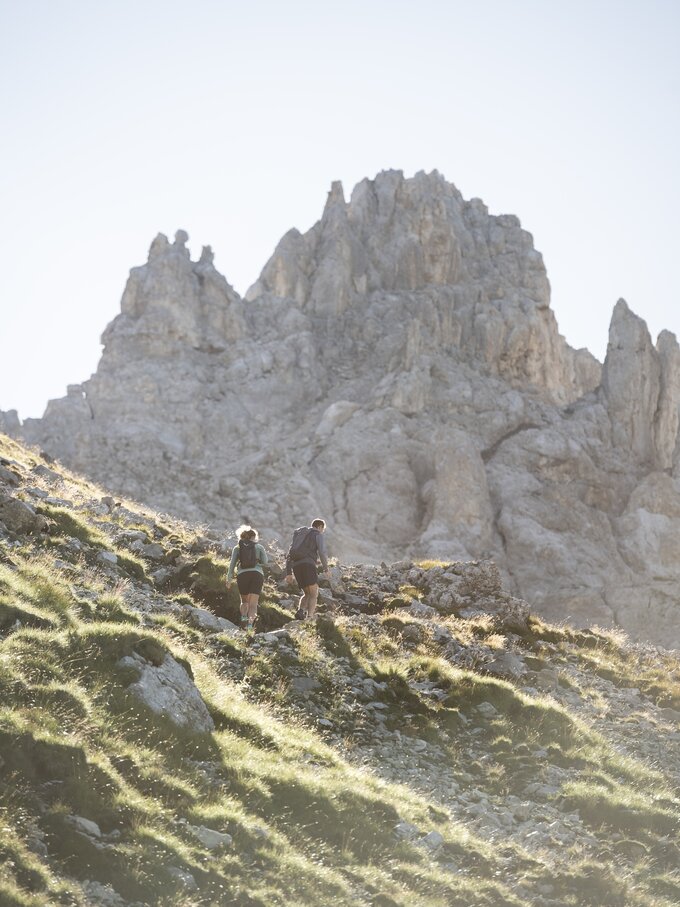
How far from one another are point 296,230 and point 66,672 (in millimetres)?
104389

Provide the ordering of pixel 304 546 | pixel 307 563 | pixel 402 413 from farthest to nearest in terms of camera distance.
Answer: pixel 402 413, pixel 304 546, pixel 307 563

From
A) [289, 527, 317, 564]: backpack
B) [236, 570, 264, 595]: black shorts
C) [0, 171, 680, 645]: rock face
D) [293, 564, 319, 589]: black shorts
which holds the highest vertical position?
[0, 171, 680, 645]: rock face

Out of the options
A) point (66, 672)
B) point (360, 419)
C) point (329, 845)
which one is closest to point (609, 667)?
→ point (329, 845)

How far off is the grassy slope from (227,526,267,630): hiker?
1359 mm

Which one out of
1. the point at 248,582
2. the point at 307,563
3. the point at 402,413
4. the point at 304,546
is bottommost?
the point at 248,582

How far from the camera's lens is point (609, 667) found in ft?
77.2

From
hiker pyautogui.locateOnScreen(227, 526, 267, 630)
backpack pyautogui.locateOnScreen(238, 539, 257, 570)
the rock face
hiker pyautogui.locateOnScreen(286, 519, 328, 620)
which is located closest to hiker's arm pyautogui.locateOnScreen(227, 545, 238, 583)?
hiker pyautogui.locateOnScreen(227, 526, 267, 630)

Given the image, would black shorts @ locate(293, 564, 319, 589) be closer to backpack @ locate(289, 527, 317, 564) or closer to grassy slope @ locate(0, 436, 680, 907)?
backpack @ locate(289, 527, 317, 564)

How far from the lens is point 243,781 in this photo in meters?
10.5

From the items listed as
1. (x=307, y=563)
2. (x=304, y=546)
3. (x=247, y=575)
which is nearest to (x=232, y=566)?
(x=247, y=575)

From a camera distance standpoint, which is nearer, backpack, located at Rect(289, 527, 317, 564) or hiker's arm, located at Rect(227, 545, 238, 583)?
hiker's arm, located at Rect(227, 545, 238, 583)

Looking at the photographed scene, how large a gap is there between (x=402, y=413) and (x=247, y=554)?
68.8 meters

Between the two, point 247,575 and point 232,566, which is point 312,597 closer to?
point 247,575

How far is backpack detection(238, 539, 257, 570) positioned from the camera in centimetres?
1845
